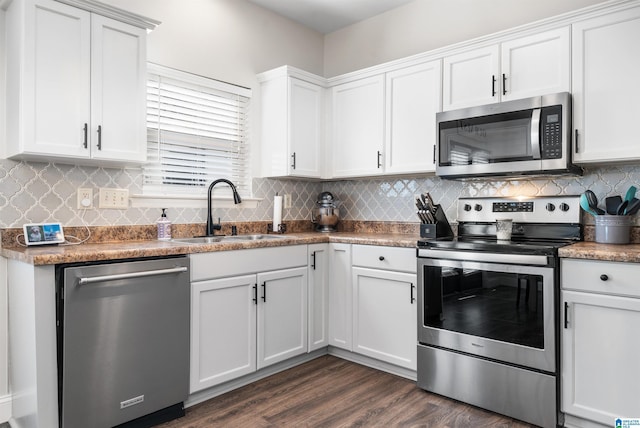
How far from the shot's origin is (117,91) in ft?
7.44

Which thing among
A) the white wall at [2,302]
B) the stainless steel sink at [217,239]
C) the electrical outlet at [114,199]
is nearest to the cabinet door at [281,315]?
the stainless steel sink at [217,239]

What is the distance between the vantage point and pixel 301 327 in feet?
9.49

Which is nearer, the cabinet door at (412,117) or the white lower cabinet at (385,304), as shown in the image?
the white lower cabinet at (385,304)

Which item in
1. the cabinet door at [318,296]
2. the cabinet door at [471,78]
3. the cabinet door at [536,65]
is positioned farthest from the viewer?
the cabinet door at [318,296]

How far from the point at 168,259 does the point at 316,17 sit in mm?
2494

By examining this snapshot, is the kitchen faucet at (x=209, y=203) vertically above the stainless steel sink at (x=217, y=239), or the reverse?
the kitchen faucet at (x=209, y=203)

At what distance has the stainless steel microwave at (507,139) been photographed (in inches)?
91.4

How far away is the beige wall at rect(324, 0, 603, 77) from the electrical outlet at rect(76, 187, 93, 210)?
2357 millimetres

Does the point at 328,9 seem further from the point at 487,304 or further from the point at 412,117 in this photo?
the point at 487,304

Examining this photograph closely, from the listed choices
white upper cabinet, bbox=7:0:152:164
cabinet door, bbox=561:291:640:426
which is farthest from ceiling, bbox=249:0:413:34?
cabinet door, bbox=561:291:640:426

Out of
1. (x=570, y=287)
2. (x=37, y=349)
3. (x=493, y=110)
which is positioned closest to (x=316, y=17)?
(x=493, y=110)

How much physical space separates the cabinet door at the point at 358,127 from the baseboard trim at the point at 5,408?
2480mm

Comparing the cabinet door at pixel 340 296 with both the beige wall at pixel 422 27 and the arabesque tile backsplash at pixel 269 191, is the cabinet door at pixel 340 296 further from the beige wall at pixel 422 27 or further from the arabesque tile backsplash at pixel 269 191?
the beige wall at pixel 422 27

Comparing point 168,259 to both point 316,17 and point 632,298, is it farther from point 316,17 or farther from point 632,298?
point 316,17
